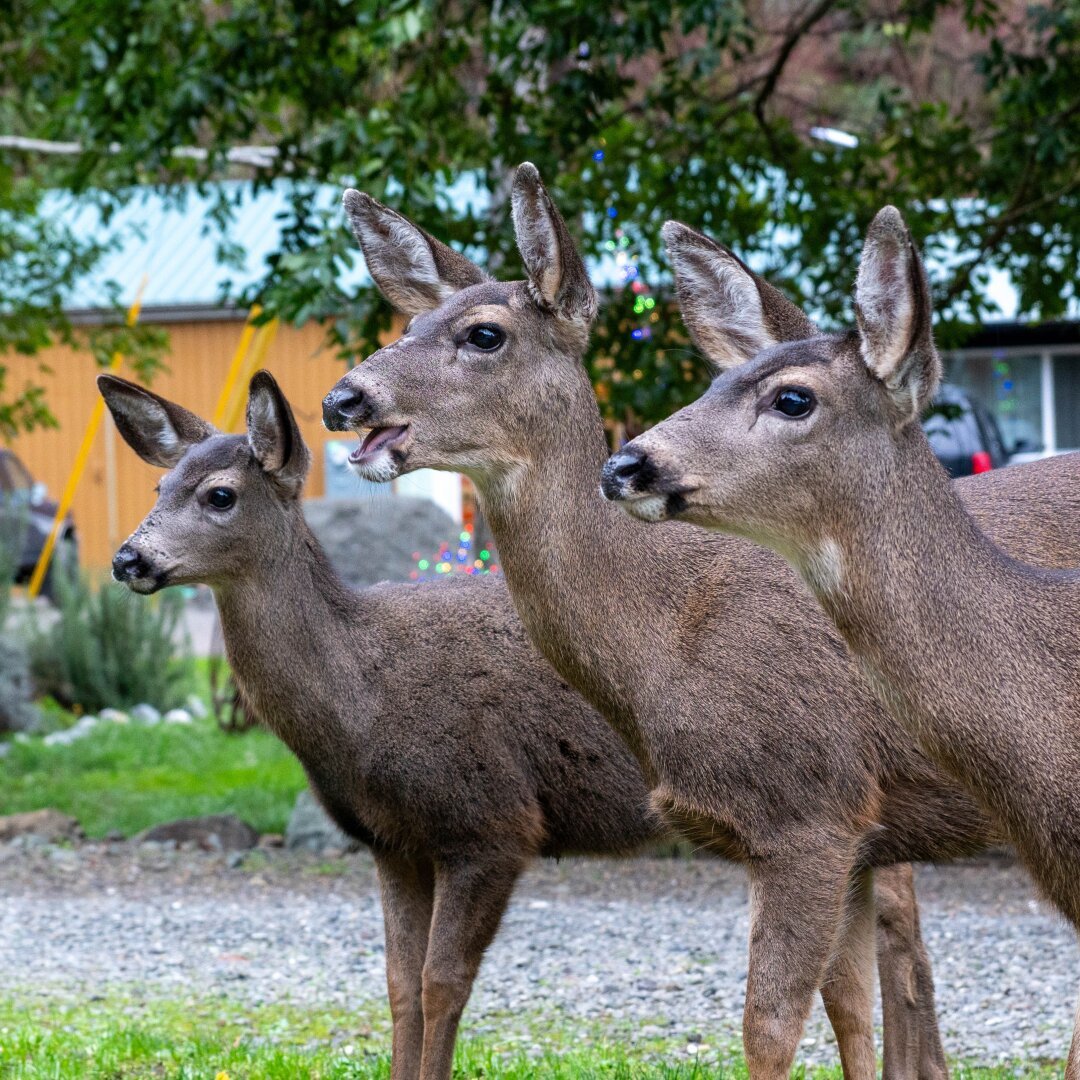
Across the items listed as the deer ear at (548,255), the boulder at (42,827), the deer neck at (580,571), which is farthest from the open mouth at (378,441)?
the boulder at (42,827)

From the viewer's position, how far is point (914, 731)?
3812 millimetres

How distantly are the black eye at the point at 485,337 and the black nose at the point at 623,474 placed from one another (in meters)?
1.07

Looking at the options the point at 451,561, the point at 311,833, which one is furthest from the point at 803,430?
the point at 451,561

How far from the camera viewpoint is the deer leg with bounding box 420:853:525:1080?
16.8 ft

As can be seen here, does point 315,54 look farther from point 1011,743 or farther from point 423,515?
point 1011,743

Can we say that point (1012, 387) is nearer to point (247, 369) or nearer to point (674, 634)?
point (247, 369)

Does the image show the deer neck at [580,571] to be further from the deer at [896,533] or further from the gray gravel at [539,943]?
the gray gravel at [539,943]

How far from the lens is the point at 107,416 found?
29.6m

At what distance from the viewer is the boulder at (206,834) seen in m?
11.1

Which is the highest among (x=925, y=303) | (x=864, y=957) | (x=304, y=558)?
(x=925, y=303)

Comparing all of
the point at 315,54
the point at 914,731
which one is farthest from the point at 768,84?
the point at 914,731

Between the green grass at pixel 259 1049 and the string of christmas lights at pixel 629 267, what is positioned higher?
the string of christmas lights at pixel 629 267

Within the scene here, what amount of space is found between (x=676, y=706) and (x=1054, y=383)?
25.1 meters

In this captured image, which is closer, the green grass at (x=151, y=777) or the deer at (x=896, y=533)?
the deer at (x=896, y=533)
